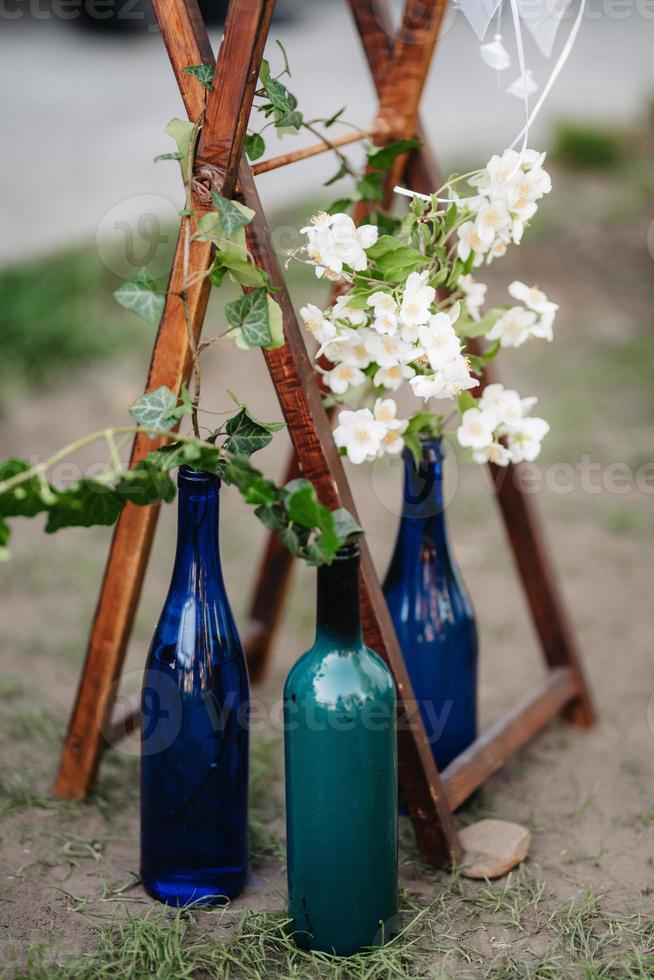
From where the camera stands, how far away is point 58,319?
3707 millimetres

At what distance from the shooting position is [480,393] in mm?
1693

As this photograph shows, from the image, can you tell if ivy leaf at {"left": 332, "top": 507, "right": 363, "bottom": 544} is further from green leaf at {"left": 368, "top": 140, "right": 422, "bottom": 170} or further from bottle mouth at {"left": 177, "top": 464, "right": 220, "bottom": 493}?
green leaf at {"left": 368, "top": 140, "right": 422, "bottom": 170}

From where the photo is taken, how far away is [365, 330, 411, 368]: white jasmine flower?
1281 millimetres

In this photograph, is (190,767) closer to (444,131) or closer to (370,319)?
(370,319)

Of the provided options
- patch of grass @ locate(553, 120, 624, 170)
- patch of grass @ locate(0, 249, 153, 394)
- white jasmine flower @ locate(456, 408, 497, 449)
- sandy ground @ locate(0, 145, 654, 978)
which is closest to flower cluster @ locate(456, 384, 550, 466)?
white jasmine flower @ locate(456, 408, 497, 449)

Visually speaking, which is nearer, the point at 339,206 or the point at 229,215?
the point at 229,215

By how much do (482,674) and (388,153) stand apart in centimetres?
104

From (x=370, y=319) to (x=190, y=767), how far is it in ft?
1.95

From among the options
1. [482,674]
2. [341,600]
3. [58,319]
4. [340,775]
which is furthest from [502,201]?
[58,319]

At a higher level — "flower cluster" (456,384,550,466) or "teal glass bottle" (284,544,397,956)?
"flower cluster" (456,384,550,466)

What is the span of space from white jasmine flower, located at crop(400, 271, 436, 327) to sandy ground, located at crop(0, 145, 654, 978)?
0.75 meters

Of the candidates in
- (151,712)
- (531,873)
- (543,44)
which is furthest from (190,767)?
(543,44)

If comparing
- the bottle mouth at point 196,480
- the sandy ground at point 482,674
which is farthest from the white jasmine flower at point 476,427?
the sandy ground at point 482,674

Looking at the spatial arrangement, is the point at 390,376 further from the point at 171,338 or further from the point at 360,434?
the point at 171,338
